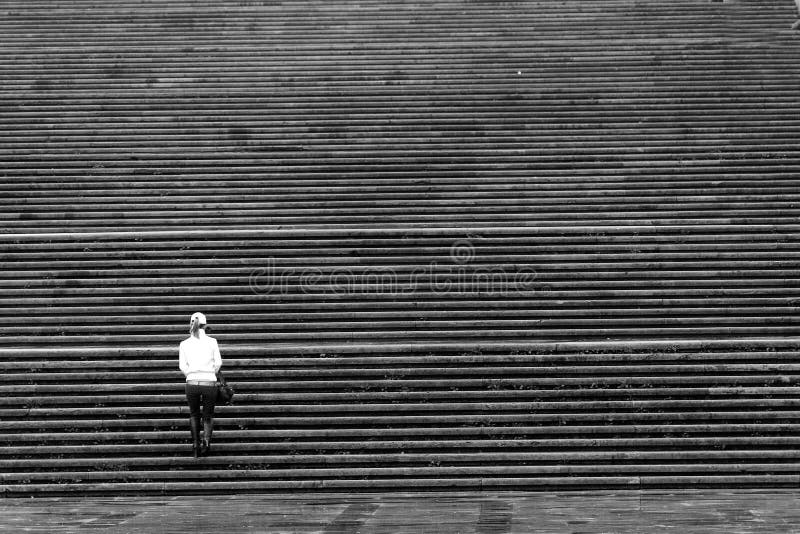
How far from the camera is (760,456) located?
788cm

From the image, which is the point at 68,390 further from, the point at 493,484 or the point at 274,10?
the point at 274,10

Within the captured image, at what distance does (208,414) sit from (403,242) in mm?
3713

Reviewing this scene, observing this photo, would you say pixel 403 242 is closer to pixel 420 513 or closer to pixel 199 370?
pixel 199 370

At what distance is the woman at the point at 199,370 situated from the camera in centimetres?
764

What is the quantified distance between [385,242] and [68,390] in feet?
12.9

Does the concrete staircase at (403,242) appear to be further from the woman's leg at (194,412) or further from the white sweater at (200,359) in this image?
the white sweater at (200,359)

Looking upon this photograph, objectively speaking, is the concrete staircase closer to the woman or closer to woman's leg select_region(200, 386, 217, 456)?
woman's leg select_region(200, 386, 217, 456)
